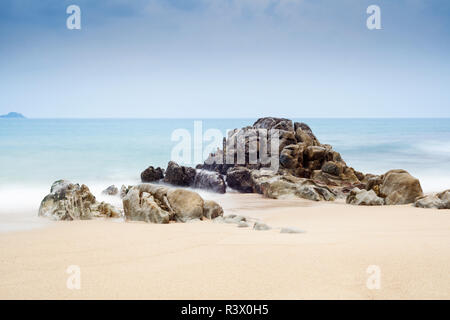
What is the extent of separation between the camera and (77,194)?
6.29 metres

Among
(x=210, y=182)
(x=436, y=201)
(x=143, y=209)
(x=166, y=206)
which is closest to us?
(x=143, y=209)

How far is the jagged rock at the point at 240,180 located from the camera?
11.5 meters

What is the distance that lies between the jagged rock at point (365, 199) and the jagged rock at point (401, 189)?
7.8 inches

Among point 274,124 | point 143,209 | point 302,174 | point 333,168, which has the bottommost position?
point 143,209

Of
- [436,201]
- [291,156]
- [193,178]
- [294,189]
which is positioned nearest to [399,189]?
[436,201]

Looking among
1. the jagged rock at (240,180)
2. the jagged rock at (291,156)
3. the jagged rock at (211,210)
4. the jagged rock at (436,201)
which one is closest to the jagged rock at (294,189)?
the jagged rock at (240,180)

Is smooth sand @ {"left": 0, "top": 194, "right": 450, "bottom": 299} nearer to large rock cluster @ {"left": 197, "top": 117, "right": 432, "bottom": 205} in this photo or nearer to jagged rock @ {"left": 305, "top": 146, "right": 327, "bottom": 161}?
large rock cluster @ {"left": 197, "top": 117, "right": 432, "bottom": 205}

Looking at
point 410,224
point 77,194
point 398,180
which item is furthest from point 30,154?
point 410,224

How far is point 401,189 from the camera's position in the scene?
25.0 feet

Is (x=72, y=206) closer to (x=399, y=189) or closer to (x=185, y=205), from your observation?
(x=185, y=205)

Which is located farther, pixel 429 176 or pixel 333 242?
pixel 429 176

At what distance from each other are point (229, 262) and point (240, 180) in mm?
8747
